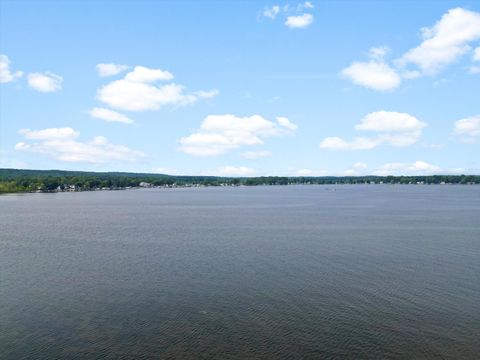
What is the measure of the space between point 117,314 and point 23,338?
4.63m

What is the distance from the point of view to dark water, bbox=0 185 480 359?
18.3m

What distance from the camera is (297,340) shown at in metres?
18.8

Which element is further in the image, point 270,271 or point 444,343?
point 270,271

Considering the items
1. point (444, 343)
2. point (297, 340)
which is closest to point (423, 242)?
point (444, 343)

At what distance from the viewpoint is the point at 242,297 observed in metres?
24.6

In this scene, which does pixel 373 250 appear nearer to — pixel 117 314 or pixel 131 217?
pixel 117 314

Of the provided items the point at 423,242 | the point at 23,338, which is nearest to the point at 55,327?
the point at 23,338

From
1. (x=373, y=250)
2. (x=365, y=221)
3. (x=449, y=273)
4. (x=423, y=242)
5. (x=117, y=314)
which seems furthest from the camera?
(x=365, y=221)

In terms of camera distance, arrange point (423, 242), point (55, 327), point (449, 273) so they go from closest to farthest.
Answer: point (55, 327) < point (449, 273) < point (423, 242)

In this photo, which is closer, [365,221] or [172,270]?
[172,270]

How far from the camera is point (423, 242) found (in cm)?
4203

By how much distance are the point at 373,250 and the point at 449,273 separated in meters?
9.25

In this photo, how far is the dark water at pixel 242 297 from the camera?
60.2 feet

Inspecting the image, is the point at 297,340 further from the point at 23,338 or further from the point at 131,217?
the point at 131,217
